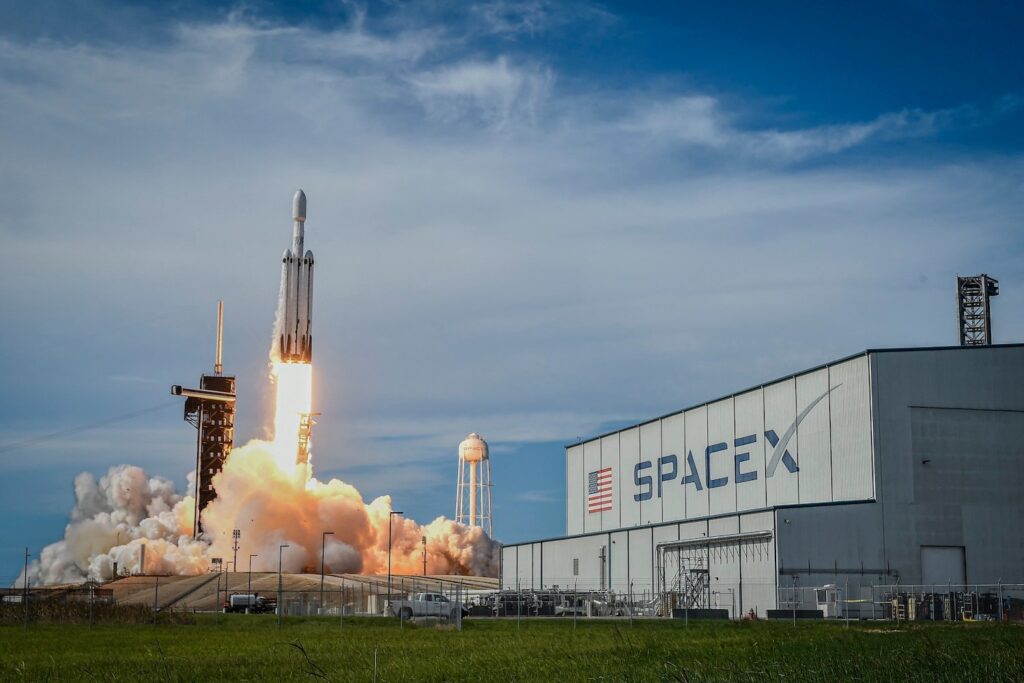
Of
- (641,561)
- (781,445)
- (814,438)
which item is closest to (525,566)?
(641,561)

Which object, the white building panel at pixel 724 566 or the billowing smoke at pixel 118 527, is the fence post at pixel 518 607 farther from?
the billowing smoke at pixel 118 527

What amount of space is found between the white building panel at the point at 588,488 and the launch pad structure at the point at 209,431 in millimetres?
46367

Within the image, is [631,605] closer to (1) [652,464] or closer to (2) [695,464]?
(2) [695,464]

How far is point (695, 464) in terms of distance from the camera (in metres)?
76.4

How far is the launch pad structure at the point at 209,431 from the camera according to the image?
121938mm

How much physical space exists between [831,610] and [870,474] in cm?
835

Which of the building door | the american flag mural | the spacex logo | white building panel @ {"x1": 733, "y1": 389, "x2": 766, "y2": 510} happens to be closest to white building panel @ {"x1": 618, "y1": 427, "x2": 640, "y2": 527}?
the spacex logo

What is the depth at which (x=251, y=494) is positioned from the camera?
106 meters

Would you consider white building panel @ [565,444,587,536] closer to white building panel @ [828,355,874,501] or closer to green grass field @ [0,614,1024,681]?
white building panel @ [828,355,874,501]

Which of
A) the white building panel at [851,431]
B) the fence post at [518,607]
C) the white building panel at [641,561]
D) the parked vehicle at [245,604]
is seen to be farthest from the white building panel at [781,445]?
the parked vehicle at [245,604]

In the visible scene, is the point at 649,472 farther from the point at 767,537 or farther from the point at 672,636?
the point at 672,636

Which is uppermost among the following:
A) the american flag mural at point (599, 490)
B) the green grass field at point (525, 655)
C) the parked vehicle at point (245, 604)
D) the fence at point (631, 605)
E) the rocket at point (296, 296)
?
the rocket at point (296, 296)

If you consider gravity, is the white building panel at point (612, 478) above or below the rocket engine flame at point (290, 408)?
below

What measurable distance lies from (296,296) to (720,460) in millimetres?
37927
